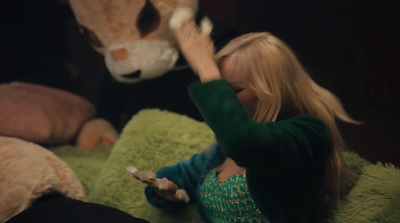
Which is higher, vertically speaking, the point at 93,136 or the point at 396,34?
the point at 396,34

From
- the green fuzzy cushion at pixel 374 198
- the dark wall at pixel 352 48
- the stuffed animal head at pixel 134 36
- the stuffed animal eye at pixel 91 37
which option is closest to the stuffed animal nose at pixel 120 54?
the stuffed animal head at pixel 134 36

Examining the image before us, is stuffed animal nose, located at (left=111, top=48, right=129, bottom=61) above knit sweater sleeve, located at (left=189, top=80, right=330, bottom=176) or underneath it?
underneath

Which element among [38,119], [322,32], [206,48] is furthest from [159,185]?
[38,119]

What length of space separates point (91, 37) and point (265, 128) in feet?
2.56

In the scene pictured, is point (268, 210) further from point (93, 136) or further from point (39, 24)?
point (39, 24)

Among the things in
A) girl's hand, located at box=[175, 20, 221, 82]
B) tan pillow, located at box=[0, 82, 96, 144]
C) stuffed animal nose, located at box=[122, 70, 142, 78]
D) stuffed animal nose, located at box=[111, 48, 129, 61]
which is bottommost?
tan pillow, located at box=[0, 82, 96, 144]

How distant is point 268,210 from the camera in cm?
81

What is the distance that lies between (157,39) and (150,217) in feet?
1.49

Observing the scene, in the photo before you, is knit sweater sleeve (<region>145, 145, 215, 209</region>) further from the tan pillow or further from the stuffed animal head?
the tan pillow

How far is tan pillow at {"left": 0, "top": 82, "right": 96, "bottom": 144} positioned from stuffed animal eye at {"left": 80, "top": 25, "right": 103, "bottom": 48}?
0.30 m

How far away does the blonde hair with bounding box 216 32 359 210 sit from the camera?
78cm

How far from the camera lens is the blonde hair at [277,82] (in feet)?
2.55

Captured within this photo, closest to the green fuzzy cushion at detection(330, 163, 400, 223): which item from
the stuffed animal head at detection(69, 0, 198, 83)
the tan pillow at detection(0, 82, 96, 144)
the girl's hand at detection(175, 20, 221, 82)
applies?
the girl's hand at detection(175, 20, 221, 82)

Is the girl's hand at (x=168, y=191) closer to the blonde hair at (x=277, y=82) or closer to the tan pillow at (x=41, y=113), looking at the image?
the blonde hair at (x=277, y=82)
